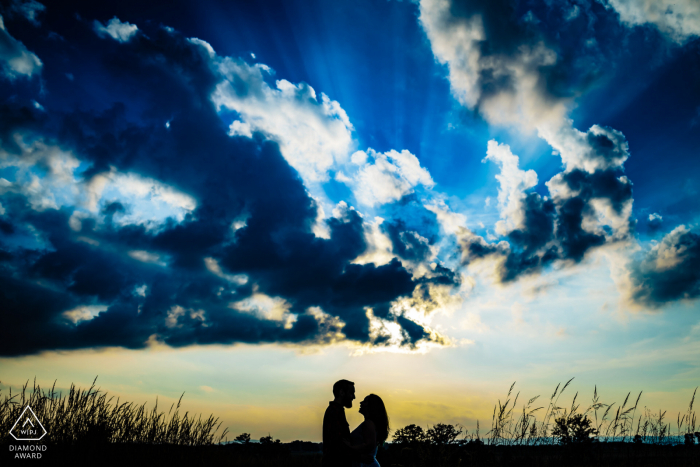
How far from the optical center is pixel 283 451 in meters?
22.1

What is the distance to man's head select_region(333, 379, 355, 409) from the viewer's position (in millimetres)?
5199

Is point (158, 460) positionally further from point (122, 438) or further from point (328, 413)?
point (328, 413)

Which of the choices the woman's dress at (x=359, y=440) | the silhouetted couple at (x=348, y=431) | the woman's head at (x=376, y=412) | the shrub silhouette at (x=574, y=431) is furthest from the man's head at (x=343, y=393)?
the shrub silhouette at (x=574, y=431)

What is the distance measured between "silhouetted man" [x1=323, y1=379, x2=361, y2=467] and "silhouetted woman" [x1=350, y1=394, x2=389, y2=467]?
0.15 m

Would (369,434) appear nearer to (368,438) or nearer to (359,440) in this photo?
(368,438)

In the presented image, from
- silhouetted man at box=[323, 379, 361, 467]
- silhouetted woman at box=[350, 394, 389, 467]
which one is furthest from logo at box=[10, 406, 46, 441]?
Result: silhouetted woman at box=[350, 394, 389, 467]

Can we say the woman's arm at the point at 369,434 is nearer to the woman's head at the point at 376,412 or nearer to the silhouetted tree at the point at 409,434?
the woman's head at the point at 376,412

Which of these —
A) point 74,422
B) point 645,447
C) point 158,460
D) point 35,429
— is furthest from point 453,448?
point 35,429

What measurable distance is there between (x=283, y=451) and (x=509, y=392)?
18.1 m

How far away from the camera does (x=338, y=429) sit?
5066mm

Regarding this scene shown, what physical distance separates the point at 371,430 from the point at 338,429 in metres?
0.50

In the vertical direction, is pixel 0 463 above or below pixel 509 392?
below

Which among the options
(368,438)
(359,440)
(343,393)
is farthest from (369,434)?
(343,393)

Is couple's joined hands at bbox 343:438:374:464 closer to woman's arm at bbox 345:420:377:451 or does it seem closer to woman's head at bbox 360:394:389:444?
woman's arm at bbox 345:420:377:451
